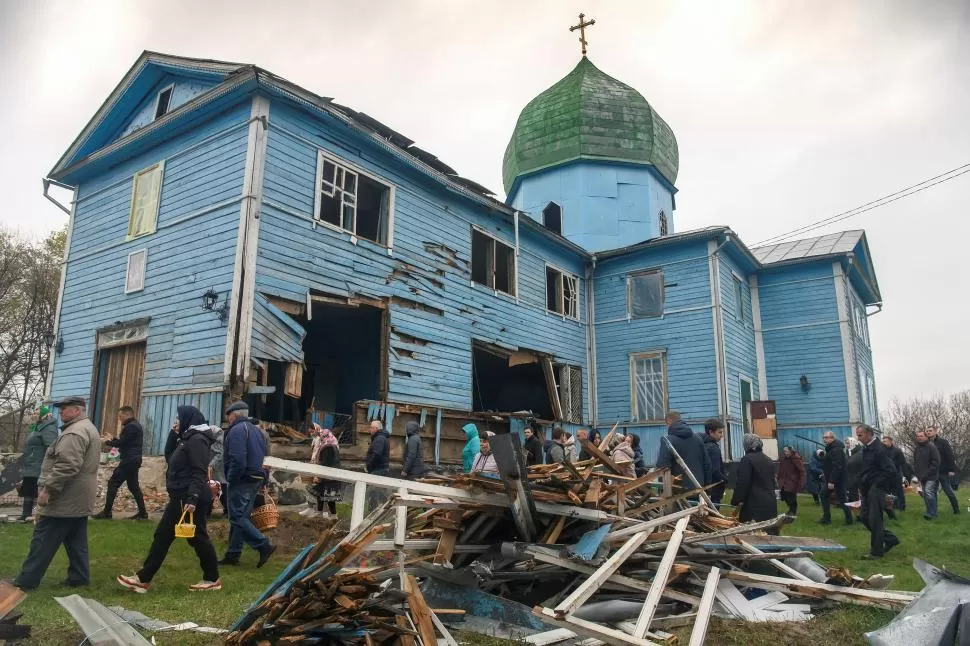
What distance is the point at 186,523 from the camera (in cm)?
572

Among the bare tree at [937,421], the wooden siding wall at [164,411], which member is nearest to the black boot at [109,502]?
the wooden siding wall at [164,411]

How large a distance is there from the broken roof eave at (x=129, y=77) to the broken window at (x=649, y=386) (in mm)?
12117

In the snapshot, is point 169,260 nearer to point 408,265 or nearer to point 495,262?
point 408,265

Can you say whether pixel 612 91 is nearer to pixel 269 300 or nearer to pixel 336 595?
pixel 269 300

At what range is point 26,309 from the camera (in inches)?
1104

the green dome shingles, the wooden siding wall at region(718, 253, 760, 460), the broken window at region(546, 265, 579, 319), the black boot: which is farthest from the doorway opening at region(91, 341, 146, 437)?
the green dome shingles

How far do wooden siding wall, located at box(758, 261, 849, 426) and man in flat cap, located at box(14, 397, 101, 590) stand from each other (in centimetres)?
1883

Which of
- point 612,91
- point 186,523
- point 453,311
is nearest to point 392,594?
point 186,523

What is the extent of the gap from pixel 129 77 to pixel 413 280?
678 cm

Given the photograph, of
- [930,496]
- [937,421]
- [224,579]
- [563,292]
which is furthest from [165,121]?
[937,421]

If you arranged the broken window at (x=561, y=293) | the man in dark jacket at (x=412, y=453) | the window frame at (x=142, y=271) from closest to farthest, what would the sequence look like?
the man in dark jacket at (x=412, y=453) < the window frame at (x=142, y=271) < the broken window at (x=561, y=293)

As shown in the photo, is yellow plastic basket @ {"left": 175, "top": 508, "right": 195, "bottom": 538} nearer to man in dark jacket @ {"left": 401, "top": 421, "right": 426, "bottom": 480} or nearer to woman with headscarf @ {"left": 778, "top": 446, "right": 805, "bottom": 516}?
man in dark jacket @ {"left": 401, "top": 421, "right": 426, "bottom": 480}

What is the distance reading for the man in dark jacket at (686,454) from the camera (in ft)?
27.3

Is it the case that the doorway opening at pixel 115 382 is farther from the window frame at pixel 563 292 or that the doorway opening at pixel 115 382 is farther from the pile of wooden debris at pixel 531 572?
the window frame at pixel 563 292
